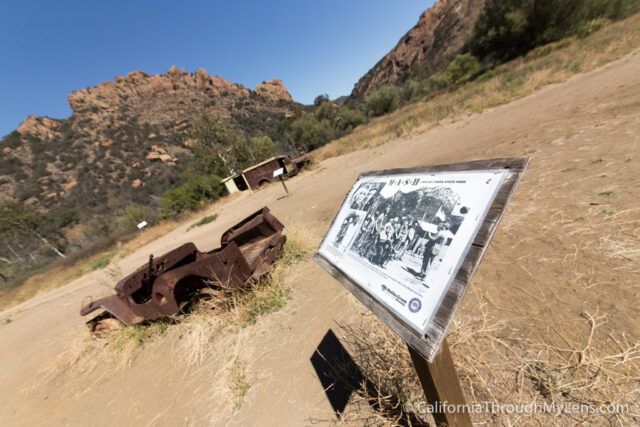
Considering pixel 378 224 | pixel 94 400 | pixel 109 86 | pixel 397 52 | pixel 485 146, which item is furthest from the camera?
pixel 397 52

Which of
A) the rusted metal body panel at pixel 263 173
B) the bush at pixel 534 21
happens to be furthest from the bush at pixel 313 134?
the bush at pixel 534 21

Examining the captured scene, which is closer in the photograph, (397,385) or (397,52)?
(397,385)

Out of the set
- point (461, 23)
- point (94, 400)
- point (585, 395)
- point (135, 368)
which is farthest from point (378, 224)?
point (461, 23)

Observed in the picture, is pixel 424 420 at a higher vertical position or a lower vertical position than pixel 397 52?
lower

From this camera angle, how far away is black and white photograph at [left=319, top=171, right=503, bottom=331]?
0.99 m

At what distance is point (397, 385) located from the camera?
178 centimetres

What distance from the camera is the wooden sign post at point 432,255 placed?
0.94m

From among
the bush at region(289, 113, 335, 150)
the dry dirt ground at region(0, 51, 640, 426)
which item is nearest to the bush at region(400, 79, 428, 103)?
the bush at region(289, 113, 335, 150)

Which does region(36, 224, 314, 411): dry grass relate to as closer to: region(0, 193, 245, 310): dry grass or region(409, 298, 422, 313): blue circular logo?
region(409, 298, 422, 313): blue circular logo

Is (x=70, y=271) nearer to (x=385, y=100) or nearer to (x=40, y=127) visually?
(x=385, y=100)

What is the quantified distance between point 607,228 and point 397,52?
106 meters

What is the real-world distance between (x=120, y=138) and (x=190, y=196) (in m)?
50.9

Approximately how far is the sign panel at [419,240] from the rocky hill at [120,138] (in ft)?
125

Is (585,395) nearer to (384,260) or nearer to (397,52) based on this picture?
(384,260)
